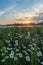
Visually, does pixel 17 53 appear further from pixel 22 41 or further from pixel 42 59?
pixel 22 41

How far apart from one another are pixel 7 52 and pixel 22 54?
0.36 metres

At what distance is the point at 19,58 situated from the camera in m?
5.23

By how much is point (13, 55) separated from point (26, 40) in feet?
4.71

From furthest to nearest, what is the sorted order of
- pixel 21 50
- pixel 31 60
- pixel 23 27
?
1. pixel 23 27
2. pixel 21 50
3. pixel 31 60

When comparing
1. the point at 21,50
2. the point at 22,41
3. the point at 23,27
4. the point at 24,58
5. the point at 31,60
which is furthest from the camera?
the point at 23,27

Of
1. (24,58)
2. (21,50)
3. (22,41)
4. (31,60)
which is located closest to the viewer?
(31,60)

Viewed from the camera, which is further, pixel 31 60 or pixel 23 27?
pixel 23 27

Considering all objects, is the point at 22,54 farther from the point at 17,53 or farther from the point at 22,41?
the point at 22,41

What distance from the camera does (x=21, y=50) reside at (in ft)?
18.9

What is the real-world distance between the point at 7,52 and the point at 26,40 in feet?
4.32

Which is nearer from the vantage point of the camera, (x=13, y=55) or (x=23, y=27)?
(x=13, y=55)

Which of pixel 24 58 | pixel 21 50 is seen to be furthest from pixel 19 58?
pixel 21 50

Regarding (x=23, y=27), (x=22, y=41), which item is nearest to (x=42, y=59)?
(x=22, y=41)

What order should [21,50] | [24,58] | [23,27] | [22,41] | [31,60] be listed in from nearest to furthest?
[31,60]
[24,58]
[21,50]
[22,41]
[23,27]
